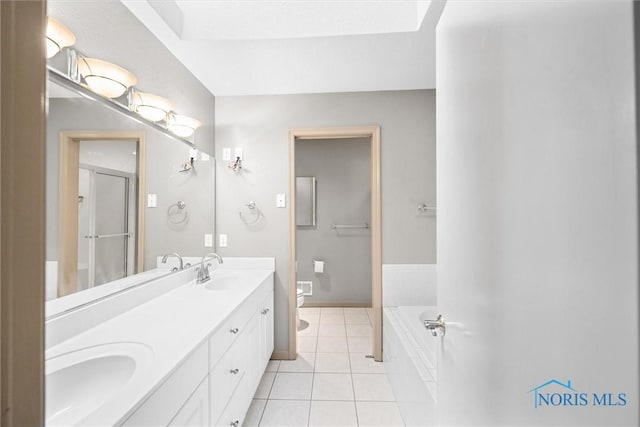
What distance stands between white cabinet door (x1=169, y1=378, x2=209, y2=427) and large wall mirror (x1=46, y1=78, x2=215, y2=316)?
0.63 metres

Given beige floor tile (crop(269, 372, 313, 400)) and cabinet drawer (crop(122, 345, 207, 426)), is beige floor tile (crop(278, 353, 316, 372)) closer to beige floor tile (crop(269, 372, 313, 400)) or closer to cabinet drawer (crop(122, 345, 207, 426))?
beige floor tile (crop(269, 372, 313, 400))

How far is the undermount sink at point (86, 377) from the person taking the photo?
2.86 ft

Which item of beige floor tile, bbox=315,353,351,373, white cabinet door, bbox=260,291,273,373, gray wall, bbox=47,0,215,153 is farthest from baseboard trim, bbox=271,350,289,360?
gray wall, bbox=47,0,215,153

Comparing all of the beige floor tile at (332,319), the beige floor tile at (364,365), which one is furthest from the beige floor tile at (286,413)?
the beige floor tile at (332,319)

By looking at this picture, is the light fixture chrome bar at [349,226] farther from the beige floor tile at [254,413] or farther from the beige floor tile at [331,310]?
the beige floor tile at [254,413]

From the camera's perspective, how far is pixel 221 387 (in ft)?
4.38

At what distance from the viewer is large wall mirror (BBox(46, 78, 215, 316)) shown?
3.79 ft

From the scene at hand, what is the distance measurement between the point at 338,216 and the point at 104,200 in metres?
2.95

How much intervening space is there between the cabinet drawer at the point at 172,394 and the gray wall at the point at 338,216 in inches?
117

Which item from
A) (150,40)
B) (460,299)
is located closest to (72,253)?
(150,40)

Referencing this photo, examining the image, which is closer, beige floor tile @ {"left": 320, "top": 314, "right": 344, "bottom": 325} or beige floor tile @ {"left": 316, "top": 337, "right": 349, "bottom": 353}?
beige floor tile @ {"left": 316, "top": 337, "right": 349, "bottom": 353}

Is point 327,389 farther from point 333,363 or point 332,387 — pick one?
point 333,363

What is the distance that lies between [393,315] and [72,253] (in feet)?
6.98

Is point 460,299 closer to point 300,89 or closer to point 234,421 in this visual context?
point 234,421
